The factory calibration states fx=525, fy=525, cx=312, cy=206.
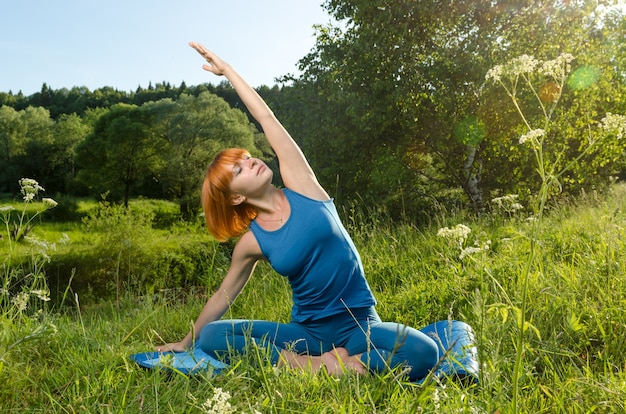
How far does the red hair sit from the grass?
84cm

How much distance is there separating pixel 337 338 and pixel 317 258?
0.52 m

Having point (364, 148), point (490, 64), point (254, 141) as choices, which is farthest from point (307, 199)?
point (254, 141)

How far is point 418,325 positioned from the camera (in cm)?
374

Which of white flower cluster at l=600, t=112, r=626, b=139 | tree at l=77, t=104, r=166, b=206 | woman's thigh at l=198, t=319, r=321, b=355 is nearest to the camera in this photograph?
white flower cluster at l=600, t=112, r=626, b=139

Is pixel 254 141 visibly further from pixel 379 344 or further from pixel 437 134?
pixel 379 344

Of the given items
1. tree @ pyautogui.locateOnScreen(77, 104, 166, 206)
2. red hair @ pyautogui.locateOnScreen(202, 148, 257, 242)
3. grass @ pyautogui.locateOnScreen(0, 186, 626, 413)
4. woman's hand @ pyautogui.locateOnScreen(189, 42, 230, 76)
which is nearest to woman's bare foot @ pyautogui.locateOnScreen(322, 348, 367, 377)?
grass @ pyautogui.locateOnScreen(0, 186, 626, 413)

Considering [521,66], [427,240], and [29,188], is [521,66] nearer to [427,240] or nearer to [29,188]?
[29,188]

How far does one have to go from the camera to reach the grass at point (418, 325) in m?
1.88

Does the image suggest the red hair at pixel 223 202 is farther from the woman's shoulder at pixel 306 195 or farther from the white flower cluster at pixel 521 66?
the white flower cluster at pixel 521 66

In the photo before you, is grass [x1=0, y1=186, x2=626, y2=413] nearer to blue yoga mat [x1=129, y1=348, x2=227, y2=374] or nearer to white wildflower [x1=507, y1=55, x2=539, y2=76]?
blue yoga mat [x1=129, y1=348, x2=227, y2=374]

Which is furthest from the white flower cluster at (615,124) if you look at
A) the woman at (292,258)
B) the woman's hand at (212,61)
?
the woman's hand at (212,61)

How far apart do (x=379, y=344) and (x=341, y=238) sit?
65cm

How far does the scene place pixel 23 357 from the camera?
2.97 metres

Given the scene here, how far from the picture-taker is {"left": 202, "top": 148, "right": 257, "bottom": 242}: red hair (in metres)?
3.24
